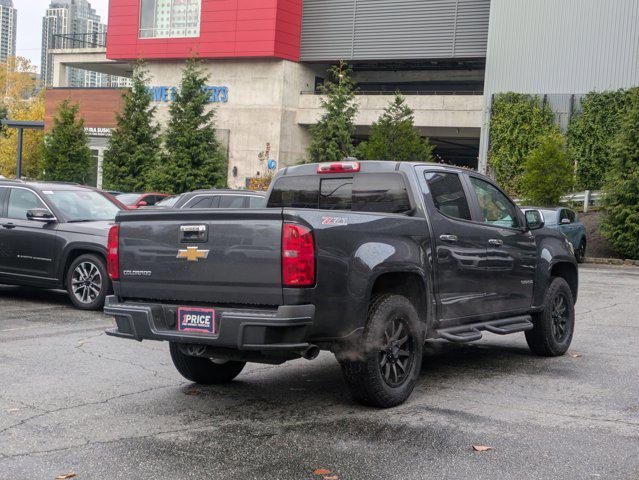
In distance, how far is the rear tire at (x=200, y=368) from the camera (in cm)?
712

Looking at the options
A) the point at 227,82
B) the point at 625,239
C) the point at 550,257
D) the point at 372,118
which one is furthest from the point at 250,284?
the point at 227,82

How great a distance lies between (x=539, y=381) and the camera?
25.3 feet

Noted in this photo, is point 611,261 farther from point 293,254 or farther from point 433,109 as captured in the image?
point 293,254

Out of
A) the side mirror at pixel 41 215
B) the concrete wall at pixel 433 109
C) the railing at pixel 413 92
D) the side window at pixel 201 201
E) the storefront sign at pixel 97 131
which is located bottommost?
the side mirror at pixel 41 215

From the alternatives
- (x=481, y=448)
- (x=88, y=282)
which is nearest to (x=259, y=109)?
(x=88, y=282)

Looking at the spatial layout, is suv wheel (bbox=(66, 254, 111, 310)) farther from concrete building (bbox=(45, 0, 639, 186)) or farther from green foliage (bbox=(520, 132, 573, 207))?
concrete building (bbox=(45, 0, 639, 186))

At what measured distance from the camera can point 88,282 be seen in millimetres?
11797

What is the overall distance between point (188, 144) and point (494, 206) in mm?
32281

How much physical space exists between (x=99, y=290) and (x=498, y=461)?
25.5 ft

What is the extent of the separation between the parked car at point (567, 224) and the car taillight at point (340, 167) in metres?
16.5

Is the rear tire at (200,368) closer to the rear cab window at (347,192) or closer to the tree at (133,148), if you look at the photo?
the rear cab window at (347,192)

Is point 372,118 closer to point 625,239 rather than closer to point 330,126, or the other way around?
point 330,126

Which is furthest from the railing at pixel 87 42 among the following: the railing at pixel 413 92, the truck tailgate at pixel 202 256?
the truck tailgate at pixel 202 256

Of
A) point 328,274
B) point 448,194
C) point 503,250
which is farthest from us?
point 503,250
